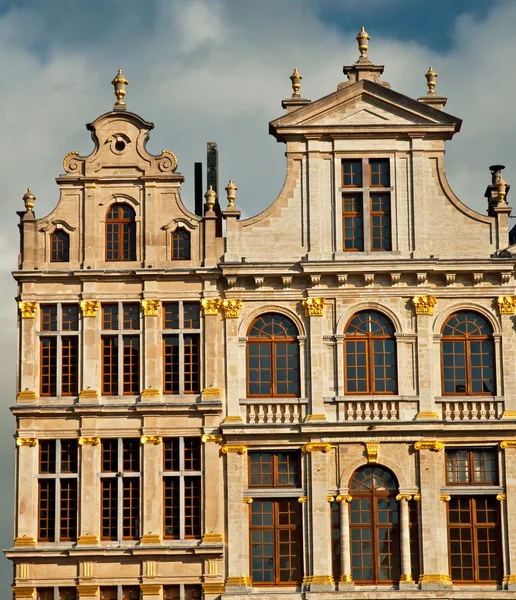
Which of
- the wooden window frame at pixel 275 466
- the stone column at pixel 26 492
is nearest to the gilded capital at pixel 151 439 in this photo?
the wooden window frame at pixel 275 466

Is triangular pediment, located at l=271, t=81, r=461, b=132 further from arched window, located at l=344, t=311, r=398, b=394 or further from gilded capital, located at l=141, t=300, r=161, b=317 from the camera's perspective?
gilded capital, located at l=141, t=300, r=161, b=317

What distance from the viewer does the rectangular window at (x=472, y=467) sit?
2029 inches

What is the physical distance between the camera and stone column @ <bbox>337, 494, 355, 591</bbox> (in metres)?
50.6

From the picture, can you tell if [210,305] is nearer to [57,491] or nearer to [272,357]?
[272,357]

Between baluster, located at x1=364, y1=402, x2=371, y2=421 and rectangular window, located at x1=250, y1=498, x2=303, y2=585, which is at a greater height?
baluster, located at x1=364, y1=402, x2=371, y2=421

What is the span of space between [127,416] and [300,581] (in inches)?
270

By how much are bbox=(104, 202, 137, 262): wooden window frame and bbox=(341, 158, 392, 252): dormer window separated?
20.5ft

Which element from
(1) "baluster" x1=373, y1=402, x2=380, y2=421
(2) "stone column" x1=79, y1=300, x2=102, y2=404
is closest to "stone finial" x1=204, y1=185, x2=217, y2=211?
(2) "stone column" x1=79, y1=300, x2=102, y2=404

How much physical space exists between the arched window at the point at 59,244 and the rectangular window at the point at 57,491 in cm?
558

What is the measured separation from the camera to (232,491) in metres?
51.3

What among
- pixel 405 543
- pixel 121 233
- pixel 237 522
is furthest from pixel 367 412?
pixel 121 233

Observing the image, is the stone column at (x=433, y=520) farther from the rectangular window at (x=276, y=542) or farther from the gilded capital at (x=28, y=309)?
the gilded capital at (x=28, y=309)

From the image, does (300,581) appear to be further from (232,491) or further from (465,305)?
(465,305)

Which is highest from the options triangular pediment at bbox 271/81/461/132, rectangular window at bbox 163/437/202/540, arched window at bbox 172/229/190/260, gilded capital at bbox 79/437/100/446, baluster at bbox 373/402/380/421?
triangular pediment at bbox 271/81/461/132
